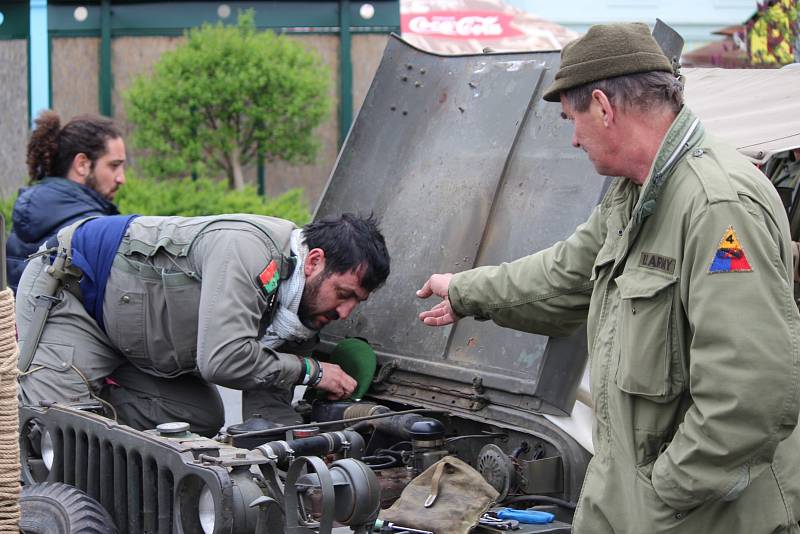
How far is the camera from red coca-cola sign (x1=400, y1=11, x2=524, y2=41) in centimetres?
1354

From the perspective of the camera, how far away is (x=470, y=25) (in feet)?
44.8

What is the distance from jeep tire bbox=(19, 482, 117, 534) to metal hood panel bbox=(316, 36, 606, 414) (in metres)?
1.23

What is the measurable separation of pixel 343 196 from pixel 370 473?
1886 mm

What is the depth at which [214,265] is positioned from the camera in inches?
143

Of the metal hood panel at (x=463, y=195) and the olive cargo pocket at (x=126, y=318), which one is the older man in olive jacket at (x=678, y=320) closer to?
the metal hood panel at (x=463, y=195)

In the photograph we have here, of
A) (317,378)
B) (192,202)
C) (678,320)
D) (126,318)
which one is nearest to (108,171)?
(126,318)

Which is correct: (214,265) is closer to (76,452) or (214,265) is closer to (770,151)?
(76,452)

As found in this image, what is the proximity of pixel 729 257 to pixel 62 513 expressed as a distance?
1.89 m

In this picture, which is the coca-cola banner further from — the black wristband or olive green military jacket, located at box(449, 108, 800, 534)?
olive green military jacket, located at box(449, 108, 800, 534)

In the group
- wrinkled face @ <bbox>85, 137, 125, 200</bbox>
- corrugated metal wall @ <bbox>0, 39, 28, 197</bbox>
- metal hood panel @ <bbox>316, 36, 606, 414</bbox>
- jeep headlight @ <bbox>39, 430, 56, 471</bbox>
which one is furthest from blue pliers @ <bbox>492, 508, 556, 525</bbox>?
corrugated metal wall @ <bbox>0, 39, 28, 197</bbox>

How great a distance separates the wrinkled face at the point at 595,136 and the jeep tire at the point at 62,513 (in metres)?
1.63

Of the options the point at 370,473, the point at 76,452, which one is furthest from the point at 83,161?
the point at 370,473

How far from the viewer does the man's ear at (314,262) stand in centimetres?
381

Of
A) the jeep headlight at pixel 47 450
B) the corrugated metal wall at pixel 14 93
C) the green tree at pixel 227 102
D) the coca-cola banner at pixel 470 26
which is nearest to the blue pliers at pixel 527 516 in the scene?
the jeep headlight at pixel 47 450
